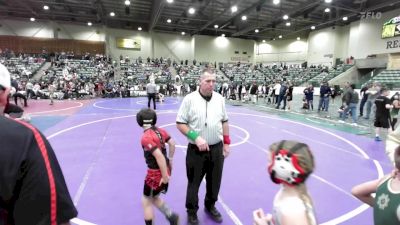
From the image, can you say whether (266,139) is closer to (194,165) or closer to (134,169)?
(134,169)

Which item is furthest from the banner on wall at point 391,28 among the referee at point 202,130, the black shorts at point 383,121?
the referee at point 202,130

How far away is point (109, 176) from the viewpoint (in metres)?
5.36

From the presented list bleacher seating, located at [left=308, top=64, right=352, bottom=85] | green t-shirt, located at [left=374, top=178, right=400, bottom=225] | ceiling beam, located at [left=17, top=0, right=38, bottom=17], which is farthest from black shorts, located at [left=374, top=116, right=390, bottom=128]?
ceiling beam, located at [left=17, top=0, right=38, bottom=17]

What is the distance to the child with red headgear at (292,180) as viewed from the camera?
4.92ft

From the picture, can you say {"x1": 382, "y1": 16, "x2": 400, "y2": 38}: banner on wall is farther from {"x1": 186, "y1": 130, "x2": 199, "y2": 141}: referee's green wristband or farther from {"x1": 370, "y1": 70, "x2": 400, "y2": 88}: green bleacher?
{"x1": 186, "y1": 130, "x2": 199, "y2": 141}: referee's green wristband

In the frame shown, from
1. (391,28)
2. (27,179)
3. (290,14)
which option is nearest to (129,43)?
(290,14)

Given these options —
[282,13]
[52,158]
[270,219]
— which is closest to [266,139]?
[270,219]

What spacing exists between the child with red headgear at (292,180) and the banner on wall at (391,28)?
32770 mm

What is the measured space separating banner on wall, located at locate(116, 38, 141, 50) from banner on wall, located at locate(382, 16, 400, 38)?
2977 centimetres

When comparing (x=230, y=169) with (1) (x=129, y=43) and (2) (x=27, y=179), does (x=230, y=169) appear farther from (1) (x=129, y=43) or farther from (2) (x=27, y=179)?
(1) (x=129, y=43)

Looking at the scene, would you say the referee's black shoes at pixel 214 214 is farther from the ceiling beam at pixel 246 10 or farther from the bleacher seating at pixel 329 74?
the bleacher seating at pixel 329 74

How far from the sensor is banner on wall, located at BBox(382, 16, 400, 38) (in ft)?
88.8

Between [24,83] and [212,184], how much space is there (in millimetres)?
23747

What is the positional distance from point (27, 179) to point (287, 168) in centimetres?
124
